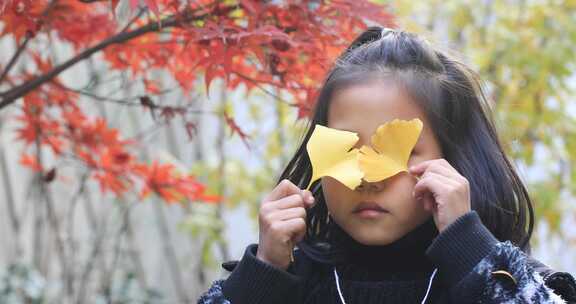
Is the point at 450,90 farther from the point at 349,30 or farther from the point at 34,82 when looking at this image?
the point at 34,82

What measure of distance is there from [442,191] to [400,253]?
156 mm

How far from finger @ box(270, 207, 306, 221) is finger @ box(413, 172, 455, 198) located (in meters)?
0.16

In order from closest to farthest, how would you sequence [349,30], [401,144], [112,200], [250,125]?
1. [401,144]
2. [349,30]
3. [112,200]
4. [250,125]

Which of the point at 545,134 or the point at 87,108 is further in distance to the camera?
the point at 87,108

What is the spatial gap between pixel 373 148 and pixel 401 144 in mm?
39

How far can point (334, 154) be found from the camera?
1092 millimetres

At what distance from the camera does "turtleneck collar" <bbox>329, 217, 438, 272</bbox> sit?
1171 mm

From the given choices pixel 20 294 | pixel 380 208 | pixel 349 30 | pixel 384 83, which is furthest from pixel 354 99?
pixel 20 294

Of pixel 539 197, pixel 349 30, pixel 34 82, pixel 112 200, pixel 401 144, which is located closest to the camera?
pixel 401 144

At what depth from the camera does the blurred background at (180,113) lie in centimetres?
160

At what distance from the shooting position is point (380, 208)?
1.09 meters

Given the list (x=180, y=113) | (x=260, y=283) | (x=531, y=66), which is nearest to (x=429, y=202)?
(x=260, y=283)

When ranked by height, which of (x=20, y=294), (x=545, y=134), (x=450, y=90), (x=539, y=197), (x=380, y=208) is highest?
(x=450, y=90)

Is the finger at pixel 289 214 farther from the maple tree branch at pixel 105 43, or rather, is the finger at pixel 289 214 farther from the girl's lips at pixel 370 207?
the maple tree branch at pixel 105 43
